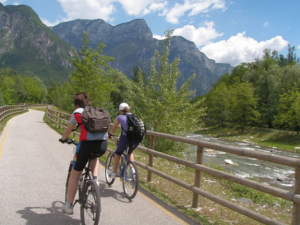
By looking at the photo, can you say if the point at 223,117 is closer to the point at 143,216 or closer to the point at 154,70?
the point at 154,70

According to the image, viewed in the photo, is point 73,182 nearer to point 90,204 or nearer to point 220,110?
point 90,204

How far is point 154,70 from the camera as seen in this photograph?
1631 centimetres

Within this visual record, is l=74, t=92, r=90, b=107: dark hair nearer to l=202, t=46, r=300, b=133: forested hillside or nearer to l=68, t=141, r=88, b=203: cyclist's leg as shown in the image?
l=68, t=141, r=88, b=203: cyclist's leg

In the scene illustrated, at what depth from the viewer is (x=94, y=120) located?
3.70m

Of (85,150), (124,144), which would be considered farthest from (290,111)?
(85,150)

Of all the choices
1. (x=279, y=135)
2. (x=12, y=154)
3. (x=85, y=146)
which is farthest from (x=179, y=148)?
(x=279, y=135)

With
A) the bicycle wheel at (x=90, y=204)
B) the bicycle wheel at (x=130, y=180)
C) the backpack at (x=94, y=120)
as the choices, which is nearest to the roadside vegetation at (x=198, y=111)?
the bicycle wheel at (x=130, y=180)

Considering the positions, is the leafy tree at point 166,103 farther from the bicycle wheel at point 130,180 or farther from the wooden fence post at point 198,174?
the wooden fence post at point 198,174

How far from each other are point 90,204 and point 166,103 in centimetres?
1128

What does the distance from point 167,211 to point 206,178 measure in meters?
4.97

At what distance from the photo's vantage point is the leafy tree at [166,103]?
14047 mm

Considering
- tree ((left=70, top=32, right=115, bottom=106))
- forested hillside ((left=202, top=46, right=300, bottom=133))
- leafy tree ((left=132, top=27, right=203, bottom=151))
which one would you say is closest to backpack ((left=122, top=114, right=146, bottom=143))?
leafy tree ((left=132, top=27, right=203, bottom=151))

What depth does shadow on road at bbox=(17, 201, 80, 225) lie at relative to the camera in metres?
4.01

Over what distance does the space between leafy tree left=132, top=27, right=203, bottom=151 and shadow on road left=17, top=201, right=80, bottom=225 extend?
9.32 m
